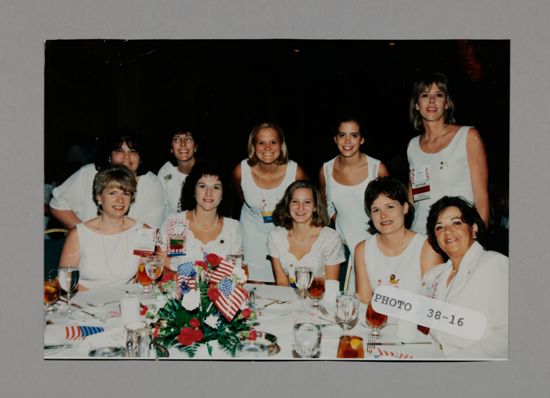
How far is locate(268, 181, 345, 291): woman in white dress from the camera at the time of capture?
2.94 m

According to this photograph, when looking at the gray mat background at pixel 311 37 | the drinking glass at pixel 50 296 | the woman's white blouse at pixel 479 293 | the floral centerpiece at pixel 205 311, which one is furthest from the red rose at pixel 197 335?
the woman's white blouse at pixel 479 293

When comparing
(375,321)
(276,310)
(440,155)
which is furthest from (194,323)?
(440,155)

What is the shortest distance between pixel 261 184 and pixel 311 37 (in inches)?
30.5

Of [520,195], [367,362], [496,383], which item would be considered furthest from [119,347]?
[520,195]

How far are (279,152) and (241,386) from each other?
119 centimetres

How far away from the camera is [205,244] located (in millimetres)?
2994

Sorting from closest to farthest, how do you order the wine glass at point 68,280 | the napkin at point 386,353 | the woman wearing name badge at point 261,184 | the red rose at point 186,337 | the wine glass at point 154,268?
the red rose at point 186,337, the napkin at point 386,353, the wine glass at point 68,280, the wine glass at point 154,268, the woman wearing name badge at point 261,184

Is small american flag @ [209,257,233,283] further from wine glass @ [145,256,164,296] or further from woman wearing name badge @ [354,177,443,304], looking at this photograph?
woman wearing name badge @ [354,177,443,304]

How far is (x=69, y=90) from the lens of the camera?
9.58 ft

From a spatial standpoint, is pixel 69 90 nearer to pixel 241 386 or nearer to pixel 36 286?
pixel 36 286

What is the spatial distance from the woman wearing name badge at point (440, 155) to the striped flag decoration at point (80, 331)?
1605mm

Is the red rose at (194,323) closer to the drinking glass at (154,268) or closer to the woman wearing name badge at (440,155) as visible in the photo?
the drinking glass at (154,268)

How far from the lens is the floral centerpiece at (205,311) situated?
8.14ft

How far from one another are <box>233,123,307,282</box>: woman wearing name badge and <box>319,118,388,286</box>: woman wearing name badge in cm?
16
